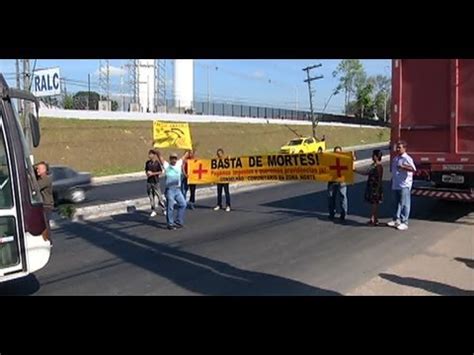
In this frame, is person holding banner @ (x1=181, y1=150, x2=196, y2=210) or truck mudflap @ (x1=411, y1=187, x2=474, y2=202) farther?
person holding banner @ (x1=181, y1=150, x2=196, y2=210)

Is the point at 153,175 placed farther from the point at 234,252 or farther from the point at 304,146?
the point at 304,146

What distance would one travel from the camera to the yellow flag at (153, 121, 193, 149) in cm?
1319

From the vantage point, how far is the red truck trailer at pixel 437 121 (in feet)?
33.4

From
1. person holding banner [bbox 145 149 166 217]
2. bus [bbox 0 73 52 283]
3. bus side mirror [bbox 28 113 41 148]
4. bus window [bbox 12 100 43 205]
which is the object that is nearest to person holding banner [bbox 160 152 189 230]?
person holding banner [bbox 145 149 166 217]

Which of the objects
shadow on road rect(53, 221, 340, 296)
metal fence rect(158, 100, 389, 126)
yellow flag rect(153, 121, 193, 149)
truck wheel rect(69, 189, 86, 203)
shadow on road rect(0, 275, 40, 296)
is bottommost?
shadow on road rect(0, 275, 40, 296)

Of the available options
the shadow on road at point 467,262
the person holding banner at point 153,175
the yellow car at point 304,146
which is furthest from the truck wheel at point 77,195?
the yellow car at point 304,146

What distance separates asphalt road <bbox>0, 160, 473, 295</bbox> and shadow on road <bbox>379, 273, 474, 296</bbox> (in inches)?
14.1

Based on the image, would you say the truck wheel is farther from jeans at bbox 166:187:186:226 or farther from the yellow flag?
jeans at bbox 166:187:186:226

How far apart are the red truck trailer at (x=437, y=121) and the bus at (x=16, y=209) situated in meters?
7.25

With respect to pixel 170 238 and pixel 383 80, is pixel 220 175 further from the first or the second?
pixel 383 80

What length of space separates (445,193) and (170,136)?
655 cm

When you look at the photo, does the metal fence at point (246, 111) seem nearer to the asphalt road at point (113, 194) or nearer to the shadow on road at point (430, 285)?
the asphalt road at point (113, 194)

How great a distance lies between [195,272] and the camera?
7266mm
